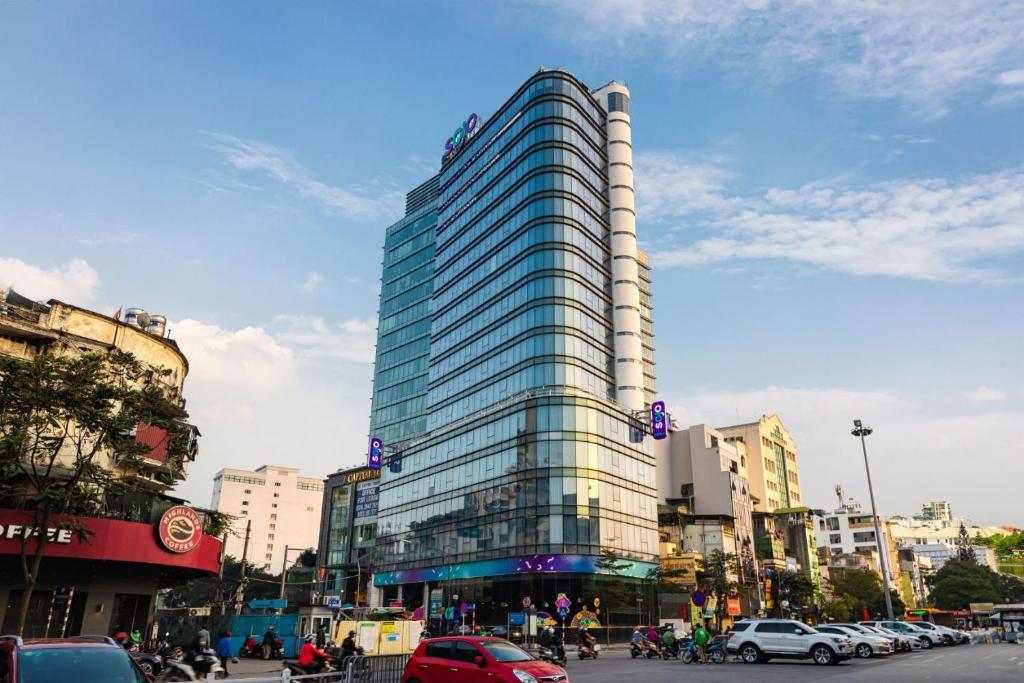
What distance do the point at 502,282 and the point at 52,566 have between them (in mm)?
48842

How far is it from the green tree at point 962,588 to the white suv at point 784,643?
90.2 metres

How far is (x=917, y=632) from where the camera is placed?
144ft

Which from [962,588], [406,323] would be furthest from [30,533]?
[962,588]

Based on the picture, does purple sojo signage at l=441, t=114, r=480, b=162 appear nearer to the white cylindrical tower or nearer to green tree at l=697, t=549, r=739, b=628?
the white cylindrical tower

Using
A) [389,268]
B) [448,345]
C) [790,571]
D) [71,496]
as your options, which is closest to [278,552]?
[389,268]

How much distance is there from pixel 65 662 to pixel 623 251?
73.0m

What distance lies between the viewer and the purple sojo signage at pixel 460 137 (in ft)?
298

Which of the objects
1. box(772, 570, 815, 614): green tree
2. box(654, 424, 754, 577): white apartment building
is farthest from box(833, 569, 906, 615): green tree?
box(654, 424, 754, 577): white apartment building

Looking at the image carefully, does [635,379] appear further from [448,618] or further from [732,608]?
[448,618]

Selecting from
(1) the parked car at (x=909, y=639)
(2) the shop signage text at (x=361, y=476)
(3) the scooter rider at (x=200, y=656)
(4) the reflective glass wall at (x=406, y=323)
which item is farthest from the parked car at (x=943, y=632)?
(2) the shop signage text at (x=361, y=476)

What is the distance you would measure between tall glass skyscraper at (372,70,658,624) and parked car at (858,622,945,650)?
20690 mm

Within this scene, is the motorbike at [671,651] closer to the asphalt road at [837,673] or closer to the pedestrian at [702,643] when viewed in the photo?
the pedestrian at [702,643]

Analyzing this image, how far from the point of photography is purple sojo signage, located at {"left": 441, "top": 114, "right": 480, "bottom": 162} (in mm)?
90750

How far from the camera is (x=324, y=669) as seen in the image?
20531 mm
